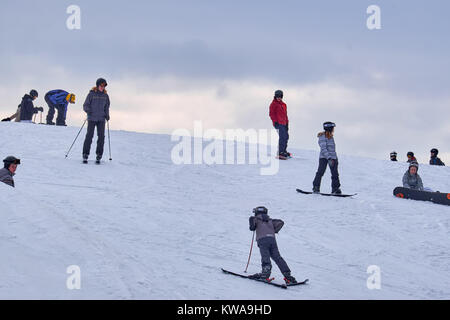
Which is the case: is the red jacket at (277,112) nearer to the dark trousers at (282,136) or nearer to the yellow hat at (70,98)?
the dark trousers at (282,136)

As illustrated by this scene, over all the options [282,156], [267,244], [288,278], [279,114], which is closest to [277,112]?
[279,114]

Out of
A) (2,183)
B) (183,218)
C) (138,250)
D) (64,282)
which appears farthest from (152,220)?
(64,282)

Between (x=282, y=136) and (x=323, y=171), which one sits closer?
(x=323, y=171)

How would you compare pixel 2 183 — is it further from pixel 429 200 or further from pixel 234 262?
pixel 429 200

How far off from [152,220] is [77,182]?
3.07 m

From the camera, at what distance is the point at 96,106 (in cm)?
1409

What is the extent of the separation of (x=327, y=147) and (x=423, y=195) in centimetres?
267

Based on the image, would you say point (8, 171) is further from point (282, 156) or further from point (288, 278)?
point (282, 156)

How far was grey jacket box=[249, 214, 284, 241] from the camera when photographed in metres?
7.68

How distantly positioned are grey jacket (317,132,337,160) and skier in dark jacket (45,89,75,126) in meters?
12.4

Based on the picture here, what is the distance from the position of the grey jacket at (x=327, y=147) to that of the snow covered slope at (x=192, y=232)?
3.20 feet

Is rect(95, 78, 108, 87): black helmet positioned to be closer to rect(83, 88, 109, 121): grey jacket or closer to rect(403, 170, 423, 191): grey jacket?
rect(83, 88, 109, 121): grey jacket

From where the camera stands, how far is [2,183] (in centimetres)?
958

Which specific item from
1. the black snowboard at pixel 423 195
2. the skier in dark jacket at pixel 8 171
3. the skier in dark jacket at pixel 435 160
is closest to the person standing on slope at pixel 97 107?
the skier in dark jacket at pixel 8 171
